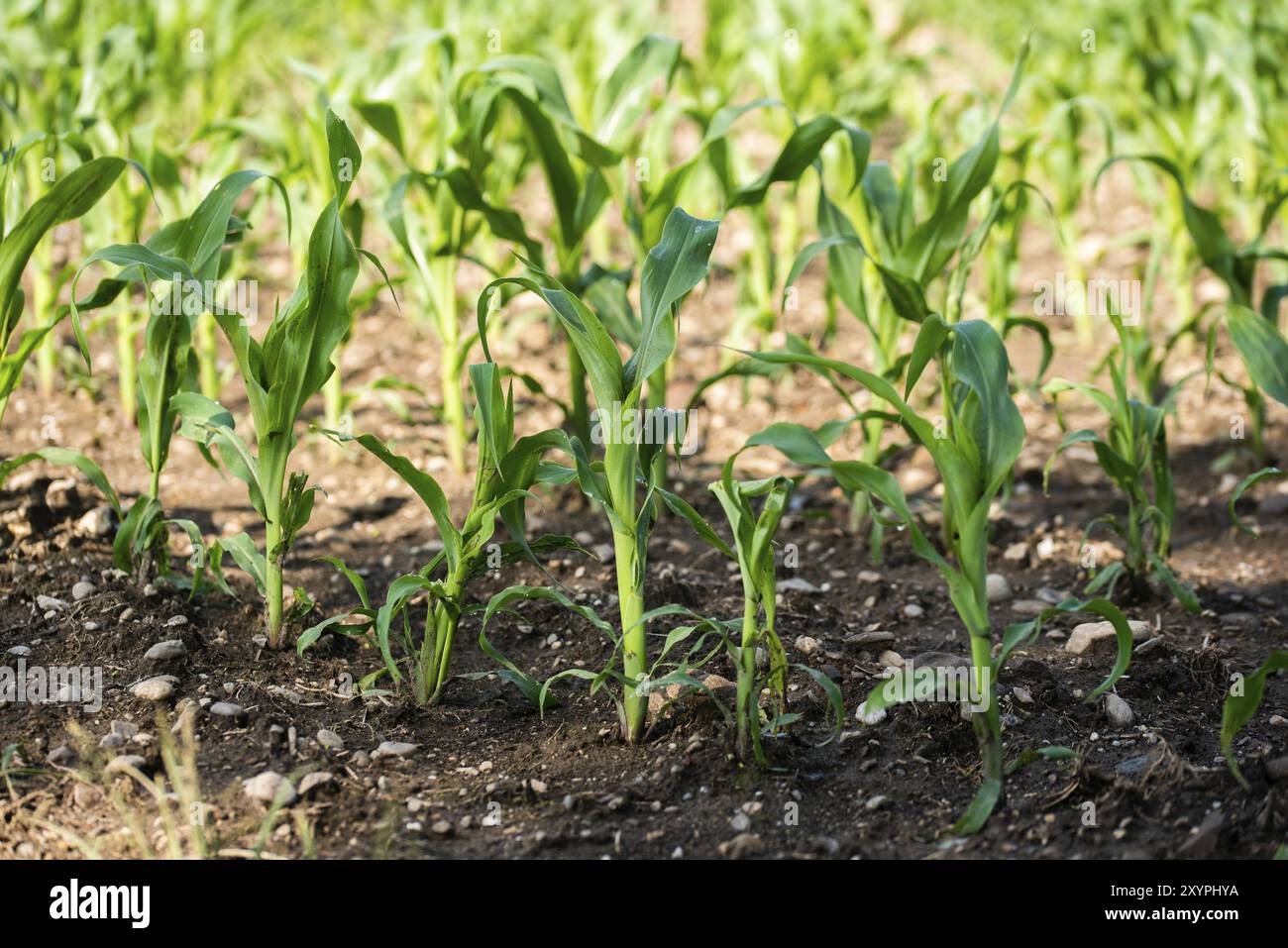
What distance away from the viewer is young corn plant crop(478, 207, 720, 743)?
240 cm

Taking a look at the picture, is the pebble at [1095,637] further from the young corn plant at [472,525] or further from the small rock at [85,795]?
the small rock at [85,795]

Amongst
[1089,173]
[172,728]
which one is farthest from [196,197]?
[1089,173]

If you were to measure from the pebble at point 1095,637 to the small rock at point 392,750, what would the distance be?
1.55 meters

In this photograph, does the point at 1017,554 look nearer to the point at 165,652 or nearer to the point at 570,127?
the point at 570,127

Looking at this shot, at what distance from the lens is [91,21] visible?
5047mm

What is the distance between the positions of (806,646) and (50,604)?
69.0 inches

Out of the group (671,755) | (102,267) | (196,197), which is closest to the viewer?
(671,755)

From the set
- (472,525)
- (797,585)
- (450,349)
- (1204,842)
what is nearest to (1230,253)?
(797,585)

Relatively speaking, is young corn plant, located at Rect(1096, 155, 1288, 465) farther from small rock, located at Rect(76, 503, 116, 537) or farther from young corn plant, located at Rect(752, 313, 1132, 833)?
small rock, located at Rect(76, 503, 116, 537)

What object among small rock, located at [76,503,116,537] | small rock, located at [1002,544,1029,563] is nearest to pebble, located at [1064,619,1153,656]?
small rock, located at [1002,544,1029,563]

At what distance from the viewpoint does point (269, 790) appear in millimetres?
2342

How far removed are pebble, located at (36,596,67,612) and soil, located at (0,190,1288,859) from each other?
0.02 metres

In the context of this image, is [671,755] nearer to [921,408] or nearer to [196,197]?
[921,408]
